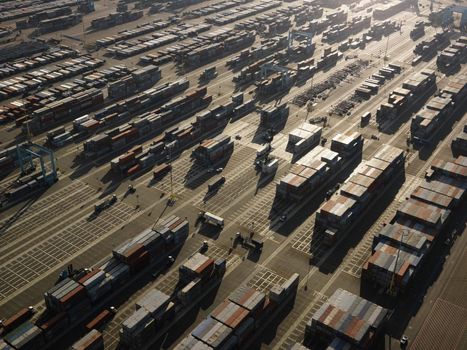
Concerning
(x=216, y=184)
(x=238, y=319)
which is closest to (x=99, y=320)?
(x=238, y=319)

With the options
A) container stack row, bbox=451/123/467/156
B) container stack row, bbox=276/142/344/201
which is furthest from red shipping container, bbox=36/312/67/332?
container stack row, bbox=451/123/467/156

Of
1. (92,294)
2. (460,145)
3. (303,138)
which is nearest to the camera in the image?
(92,294)

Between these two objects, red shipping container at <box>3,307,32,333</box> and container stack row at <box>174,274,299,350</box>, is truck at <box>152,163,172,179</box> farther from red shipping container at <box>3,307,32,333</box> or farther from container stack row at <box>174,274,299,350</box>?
red shipping container at <box>3,307,32,333</box>

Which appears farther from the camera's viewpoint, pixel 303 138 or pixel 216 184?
pixel 303 138

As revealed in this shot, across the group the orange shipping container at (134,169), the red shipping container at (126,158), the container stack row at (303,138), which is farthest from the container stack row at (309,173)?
the red shipping container at (126,158)

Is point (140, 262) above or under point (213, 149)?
under

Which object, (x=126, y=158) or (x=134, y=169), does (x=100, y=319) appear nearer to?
(x=134, y=169)

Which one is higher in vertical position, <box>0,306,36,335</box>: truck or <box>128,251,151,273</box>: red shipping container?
<box>128,251,151,273</box>: red shipping container

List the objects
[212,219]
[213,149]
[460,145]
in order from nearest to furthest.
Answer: [212,219] < [213,149] < [460,145]
